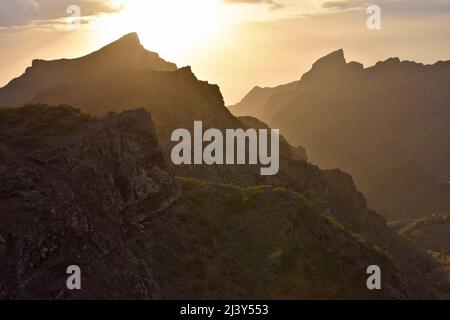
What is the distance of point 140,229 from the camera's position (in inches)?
1966

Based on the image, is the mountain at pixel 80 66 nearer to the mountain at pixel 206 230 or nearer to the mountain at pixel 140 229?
the mountain at pixel 206 230

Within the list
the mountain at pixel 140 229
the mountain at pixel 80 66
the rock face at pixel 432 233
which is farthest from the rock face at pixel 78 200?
the mountain at pixel 80 66

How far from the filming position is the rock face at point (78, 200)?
40.6 metres

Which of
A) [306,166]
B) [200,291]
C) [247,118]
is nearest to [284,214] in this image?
[200,291]

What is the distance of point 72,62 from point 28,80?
16.3 metres

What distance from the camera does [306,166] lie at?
316ft

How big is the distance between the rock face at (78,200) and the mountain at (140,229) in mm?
88

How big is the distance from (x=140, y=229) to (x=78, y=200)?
7.17 m

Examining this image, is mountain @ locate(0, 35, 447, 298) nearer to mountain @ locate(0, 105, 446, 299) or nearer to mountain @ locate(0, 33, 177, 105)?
mountain @ locate(0, 105, 446, 299)

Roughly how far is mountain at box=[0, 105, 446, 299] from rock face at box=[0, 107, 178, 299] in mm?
88

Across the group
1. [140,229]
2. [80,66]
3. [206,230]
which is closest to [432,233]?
[206,230]

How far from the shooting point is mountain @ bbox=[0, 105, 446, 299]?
42.0 m

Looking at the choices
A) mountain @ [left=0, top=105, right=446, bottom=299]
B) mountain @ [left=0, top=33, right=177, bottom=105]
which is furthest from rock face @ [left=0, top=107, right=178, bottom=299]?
mountain @ [left=0, top=33, right=177, bottom=105]

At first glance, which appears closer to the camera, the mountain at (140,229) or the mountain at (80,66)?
the mountain at (140,229)
